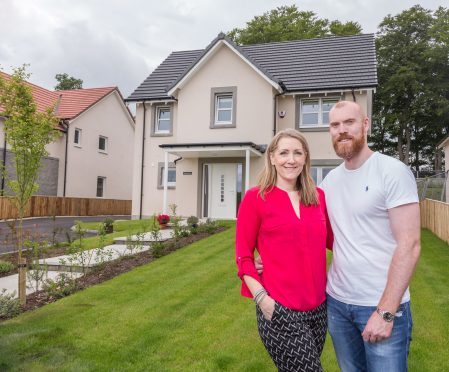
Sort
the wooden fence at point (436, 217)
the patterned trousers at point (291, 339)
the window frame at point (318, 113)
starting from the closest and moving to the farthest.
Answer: the patterned trousers at point (291, 339)
the wooden fence at point (436, 217)
the window frame at point (318, 113)

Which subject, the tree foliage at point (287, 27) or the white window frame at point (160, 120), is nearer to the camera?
the white window frame at point (160, 120)

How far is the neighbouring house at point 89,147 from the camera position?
1016 inches

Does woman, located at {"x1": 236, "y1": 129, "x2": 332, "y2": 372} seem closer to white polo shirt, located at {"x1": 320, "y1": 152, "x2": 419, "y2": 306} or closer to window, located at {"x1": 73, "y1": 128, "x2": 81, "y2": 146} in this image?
white polo shirt, located at {"x1": 320, "y1": 152, "x2": 419, "y2": 306}

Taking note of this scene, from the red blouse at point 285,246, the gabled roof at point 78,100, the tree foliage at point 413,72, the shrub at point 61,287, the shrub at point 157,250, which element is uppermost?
the tree foliage at point 413,72

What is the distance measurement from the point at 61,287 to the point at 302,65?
51.7 feet

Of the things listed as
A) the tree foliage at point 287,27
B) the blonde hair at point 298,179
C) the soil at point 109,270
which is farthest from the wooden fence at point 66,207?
the blonde hair at point 298,179

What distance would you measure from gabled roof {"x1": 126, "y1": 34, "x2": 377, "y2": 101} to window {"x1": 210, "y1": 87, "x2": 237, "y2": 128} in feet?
5.10

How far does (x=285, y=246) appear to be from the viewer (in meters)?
2.41

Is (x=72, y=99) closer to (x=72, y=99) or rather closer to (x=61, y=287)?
(x=72, y=99)

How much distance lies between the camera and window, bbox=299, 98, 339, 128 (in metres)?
17.5

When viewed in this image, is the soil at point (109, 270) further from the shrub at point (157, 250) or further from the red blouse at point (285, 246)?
the red blouse at point (285, 246)

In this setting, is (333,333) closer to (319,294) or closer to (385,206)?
(319,294)

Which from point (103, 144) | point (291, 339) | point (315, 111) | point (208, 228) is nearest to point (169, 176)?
point (208, 228)

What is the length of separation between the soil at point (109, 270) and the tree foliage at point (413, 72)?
31.5 meters
